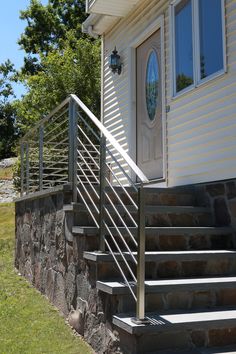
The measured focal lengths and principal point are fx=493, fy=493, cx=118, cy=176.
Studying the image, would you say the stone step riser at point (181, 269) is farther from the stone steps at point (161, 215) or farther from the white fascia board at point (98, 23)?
the white fascia board at point (98, 23)

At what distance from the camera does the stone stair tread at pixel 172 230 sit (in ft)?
14.3

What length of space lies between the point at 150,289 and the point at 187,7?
3.76 metres

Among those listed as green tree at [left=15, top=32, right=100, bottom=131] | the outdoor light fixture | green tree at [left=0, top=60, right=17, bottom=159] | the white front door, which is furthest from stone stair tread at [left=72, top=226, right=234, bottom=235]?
green tree at [left=0, top=60, right=17, bottom=159]

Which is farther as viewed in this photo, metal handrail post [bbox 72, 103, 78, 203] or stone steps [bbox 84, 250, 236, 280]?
metal handrail post [bbox 72, 103, 78, 203]

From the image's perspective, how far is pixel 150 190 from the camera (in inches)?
211

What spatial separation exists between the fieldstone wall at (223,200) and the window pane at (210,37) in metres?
1.26

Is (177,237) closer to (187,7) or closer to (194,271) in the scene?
(194,271)

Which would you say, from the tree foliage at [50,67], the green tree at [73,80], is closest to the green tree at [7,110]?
the tree foliage at [50,67]

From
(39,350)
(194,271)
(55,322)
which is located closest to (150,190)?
(194,271)

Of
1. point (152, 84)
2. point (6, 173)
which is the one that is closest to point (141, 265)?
point (152, 84)

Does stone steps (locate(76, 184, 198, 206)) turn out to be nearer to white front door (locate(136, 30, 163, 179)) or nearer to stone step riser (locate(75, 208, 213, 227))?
stone step riser (locate(75, 208, 213, 227))

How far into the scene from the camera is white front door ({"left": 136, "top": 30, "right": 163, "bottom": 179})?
689cm

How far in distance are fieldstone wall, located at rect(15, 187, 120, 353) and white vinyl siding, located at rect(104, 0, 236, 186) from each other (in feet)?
5.25

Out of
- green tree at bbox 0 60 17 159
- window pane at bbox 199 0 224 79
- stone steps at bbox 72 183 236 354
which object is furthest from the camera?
green tree at bbox 0 60 17 159
